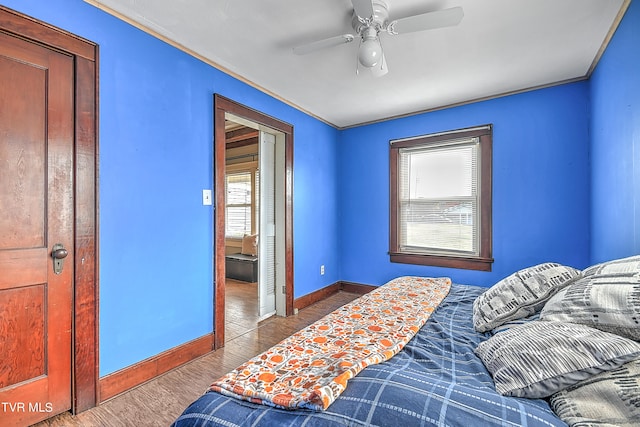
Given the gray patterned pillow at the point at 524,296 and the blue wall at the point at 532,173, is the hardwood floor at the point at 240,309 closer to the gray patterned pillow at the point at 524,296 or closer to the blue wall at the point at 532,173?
the blue wall at the point at 532,173

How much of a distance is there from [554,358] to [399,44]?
7.48 ft

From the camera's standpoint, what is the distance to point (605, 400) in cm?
82

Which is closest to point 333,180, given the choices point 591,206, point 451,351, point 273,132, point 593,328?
point 273,132

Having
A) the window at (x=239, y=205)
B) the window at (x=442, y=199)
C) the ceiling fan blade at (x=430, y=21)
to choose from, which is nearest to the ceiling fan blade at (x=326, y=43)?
the ceiling fan blade at (x=430, y=21)

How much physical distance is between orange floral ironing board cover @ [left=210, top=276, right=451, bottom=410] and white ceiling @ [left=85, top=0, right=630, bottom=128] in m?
2.00

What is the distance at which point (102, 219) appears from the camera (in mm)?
1806

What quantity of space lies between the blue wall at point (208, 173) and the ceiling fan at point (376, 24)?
44.9 inches

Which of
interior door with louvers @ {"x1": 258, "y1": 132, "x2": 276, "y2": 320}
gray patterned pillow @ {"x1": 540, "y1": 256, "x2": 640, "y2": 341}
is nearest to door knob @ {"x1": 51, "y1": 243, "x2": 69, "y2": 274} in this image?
interior door with louvers @ {"x1": 258, "y1": 132, "x2": 276, "y2": 320}

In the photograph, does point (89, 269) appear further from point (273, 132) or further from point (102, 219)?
point (273, 132)

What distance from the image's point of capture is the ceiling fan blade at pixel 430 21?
5.29 ft

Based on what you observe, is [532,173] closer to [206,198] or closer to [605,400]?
[605,400]

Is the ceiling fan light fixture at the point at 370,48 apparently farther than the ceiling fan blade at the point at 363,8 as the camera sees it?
Yes

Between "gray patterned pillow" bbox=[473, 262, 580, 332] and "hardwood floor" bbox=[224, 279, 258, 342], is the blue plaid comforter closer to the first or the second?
"gray patterned pillow" bbox=[473, 262, 580, 332]

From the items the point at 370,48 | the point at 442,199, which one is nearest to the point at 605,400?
the point at 370,48
